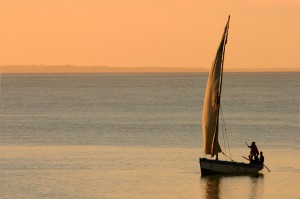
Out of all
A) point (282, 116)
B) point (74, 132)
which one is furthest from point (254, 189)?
point (282, 116)

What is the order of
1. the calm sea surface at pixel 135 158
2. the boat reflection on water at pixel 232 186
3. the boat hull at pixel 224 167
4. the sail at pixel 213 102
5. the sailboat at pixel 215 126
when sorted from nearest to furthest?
the boat reflection on water at pixel 232 186
the calm sea surface at pixel 135 158
the boat hull at pixel 224 167
the sailboat at pixel 215 126
the sail at pixel 213 102

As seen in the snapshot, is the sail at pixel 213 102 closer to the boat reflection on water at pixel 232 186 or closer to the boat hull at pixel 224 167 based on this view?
the boat hull at pixel 224 167

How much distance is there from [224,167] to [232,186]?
4.03m

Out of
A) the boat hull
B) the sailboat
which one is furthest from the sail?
the boat hull

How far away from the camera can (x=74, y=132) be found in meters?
101

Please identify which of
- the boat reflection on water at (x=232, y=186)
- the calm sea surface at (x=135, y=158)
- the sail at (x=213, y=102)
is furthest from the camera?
the sail at (x=213, y=102)

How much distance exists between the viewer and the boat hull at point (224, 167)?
6083cm

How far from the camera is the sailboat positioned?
2404 inches

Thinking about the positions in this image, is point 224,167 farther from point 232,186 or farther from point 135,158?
point 135,158

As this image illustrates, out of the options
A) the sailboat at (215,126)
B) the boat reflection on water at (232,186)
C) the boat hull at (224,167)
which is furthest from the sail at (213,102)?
the boat reflection on water at (232,186)

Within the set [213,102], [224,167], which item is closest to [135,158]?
[213,102]

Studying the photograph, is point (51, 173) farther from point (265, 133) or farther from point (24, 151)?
point (265, 133)

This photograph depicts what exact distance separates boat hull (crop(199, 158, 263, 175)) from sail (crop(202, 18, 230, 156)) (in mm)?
2151

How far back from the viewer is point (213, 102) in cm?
6294
